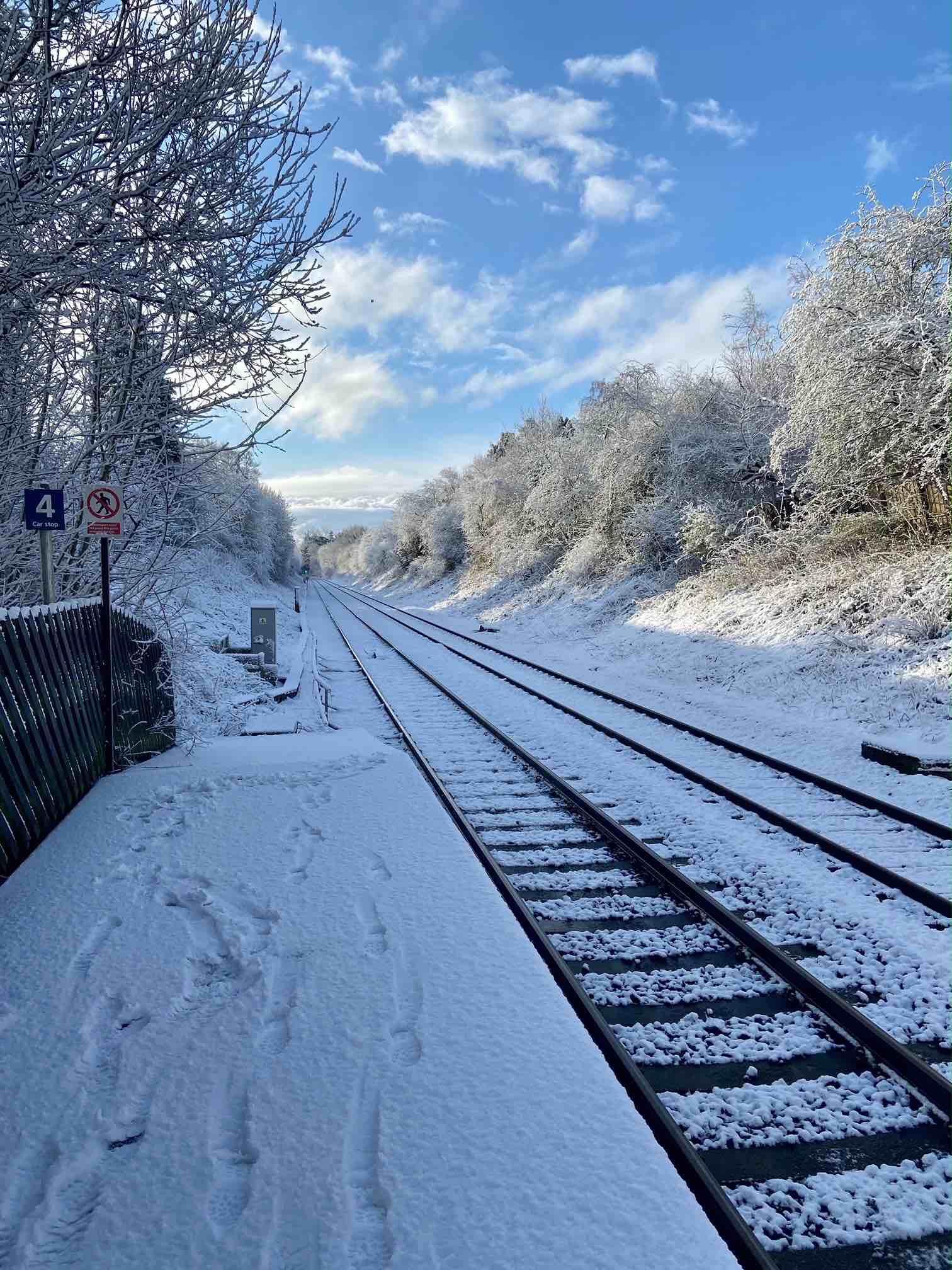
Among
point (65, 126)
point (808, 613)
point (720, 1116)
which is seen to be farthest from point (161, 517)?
point (808, 613)

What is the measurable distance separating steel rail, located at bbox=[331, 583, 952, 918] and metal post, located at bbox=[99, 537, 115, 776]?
5673 millimetres

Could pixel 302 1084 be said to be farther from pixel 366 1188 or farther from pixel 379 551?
pixel 379 551

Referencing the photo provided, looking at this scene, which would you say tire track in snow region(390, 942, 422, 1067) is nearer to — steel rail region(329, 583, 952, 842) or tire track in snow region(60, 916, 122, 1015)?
tire track in snow region(60, 916, 122, 1015)

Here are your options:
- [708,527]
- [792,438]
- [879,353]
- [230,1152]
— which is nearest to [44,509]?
[230,1152]

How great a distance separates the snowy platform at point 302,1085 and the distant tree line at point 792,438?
11.1 m

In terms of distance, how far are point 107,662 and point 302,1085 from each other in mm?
5000

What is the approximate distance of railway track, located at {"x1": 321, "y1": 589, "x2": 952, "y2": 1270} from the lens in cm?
229

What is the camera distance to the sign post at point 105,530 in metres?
6.14

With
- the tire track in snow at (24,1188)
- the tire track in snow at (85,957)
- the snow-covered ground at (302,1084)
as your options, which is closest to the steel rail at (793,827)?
the snow-covered ground at (302,1084)

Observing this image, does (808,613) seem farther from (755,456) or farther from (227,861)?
(227,861)

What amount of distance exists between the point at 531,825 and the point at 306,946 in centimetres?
256

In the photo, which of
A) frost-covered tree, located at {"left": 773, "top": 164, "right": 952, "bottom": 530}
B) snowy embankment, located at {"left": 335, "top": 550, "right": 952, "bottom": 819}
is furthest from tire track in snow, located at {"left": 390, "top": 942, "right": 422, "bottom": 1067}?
frost-covered tree, located at {"left": 773, "top": 164, "right": 952, "bottom": 530}

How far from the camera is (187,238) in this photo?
482 cm

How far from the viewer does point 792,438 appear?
1462 centimetres
